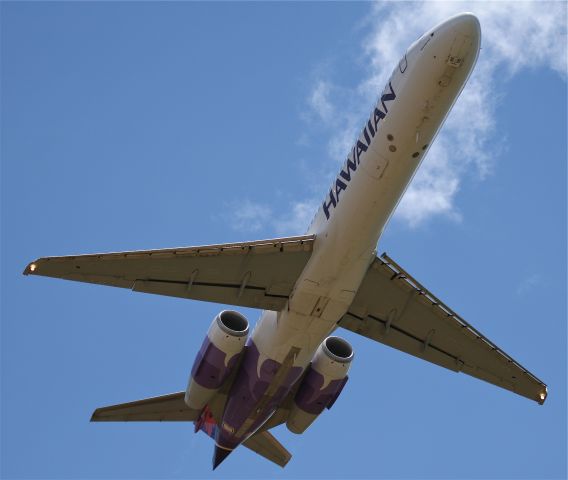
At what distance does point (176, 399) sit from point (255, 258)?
305 inches

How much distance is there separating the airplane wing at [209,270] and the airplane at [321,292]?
3 centimetres

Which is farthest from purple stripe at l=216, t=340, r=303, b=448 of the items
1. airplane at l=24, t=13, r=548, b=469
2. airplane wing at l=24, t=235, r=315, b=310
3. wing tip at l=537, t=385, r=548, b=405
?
wing tip at l=537, t=385, r=548, b=405

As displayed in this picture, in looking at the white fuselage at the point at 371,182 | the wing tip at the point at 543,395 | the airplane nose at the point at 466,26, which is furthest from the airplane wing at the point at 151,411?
the airplane nose at the point at 466,26

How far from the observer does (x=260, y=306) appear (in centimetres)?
2689

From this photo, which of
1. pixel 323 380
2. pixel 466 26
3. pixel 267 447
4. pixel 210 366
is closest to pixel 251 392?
pixel 210 366

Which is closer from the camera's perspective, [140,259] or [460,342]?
[140,259]

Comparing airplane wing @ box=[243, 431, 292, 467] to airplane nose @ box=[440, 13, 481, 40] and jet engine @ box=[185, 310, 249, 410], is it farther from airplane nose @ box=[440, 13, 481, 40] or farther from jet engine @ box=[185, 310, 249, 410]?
airplane nose @ box=[440, 13, 481, 40]

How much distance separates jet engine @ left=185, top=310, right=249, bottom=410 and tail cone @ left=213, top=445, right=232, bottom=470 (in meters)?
2.97

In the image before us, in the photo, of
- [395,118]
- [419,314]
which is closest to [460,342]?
[419,314]

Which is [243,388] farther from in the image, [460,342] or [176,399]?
[460,342]

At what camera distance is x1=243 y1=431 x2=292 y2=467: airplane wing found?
3209cm

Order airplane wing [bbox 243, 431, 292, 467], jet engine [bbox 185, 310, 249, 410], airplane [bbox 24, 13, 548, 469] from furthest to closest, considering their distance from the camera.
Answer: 1. airplane wing [bbox 243, 431, 292, 467]
2. jet engine [bbox 185, 310, 249, 410]
3. airplane [bbox 24, 13, 548, 469]

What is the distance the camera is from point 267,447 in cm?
3212

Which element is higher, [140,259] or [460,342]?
[460,342]
